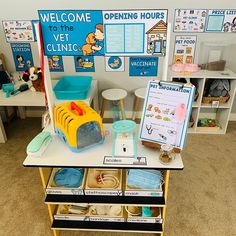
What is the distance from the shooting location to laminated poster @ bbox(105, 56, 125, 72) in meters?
2.69

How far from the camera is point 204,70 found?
2.61 metres

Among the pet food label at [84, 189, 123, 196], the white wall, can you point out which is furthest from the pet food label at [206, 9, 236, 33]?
the pet food label at [84, 189, 123, 196]

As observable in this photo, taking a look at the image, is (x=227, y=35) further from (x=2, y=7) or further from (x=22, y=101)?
(x=2, y=7)

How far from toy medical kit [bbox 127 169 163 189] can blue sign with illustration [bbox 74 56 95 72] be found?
5.45 feet

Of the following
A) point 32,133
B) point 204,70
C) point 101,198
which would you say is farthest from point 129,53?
point 32,133

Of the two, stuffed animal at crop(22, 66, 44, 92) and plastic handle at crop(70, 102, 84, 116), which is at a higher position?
plastic handle at crop(70, 102, 84, 116)

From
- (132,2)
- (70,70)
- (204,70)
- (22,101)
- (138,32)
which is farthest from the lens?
(70,70)

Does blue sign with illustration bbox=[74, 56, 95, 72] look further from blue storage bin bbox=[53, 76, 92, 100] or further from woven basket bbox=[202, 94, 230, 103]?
woven basket bbox=[202, 94, 230, 103]

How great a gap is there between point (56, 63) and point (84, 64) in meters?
0.34

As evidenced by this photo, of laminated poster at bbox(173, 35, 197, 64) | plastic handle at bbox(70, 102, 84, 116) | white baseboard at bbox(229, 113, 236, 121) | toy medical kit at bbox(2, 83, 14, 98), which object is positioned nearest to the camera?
plastic handle at bbox(70, 102, 84, 116)

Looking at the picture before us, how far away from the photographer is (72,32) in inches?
49.3

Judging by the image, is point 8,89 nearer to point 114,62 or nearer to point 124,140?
point 114,62

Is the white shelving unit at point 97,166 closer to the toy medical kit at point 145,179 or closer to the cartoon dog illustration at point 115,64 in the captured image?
A: the toy medical kit at point 145,179

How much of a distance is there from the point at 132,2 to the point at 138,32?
1403mm
